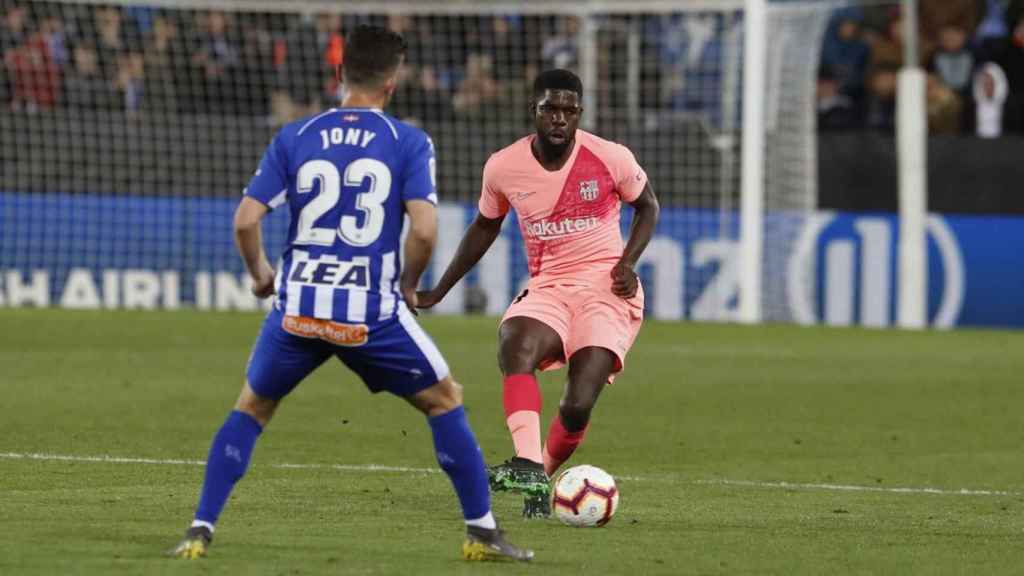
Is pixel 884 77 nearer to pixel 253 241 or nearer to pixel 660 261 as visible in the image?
pixel 660 261

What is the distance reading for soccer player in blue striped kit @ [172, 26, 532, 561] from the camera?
691 cm

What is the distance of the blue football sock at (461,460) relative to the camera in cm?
706

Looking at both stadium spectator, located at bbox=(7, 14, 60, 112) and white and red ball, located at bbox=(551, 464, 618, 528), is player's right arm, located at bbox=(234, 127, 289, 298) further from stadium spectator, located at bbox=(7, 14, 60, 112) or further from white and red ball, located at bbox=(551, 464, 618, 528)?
stadium spectator, located at bbox=(7, 14, 60, 112)

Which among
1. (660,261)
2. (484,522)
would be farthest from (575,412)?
(660,261)

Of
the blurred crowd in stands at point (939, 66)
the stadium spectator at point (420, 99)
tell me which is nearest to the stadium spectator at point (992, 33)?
the blurred crowd in stands at point (939, 66)

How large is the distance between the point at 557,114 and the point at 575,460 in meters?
2.81

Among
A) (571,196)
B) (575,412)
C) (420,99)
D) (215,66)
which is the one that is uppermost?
(215,66)

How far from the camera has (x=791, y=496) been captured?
32.1 feet

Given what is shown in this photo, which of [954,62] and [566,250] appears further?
[954,62]

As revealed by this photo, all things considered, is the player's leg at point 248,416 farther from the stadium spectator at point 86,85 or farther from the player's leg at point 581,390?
the stadium spectator at point 86,85

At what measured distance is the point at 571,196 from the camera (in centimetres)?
920

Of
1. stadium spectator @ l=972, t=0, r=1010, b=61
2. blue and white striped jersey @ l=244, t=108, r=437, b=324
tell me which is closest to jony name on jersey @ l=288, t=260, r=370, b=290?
blue and white striped jersey @ l=244, t=108, r=437, b=324

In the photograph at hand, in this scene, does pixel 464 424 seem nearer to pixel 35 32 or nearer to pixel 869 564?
pixel 869 564

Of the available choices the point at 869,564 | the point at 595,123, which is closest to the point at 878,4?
the point at 595,123
